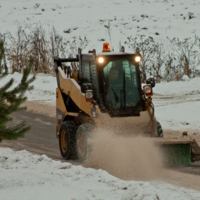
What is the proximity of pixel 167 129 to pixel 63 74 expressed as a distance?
4.57 metres

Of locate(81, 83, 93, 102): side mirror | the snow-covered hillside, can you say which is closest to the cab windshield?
locate(81, 83, 93, 102): side mirror

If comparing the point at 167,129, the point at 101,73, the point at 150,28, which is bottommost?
the point at 167,129

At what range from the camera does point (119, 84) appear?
6.45 metres

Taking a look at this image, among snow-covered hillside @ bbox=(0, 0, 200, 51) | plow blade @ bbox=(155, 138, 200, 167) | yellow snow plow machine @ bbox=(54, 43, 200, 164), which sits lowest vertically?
plow blade @ bbox=(155, 138, 200, 167)

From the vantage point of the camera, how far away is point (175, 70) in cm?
2330

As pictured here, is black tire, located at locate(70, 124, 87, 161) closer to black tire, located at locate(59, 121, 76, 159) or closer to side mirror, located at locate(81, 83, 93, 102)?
black tire, located at locate(59, 121, 76, 159)

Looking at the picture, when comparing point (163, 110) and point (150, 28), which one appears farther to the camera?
point (150, 28)

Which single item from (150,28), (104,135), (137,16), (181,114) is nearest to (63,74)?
(104,135)

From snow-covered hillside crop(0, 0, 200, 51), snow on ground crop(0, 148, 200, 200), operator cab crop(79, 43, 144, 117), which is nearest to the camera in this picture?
snow on ground crop(0, 148, 200, 200)

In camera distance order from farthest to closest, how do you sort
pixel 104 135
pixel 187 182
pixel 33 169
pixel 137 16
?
1. pixel 137 16
2. pixel 104 135
3. pixel 33 169
4. pixel 187 182

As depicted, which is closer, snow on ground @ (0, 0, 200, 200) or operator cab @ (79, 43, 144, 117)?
snow on ground @ (0, 0, 200, 200)

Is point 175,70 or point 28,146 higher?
point 175,70

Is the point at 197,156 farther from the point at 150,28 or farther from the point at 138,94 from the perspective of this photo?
the point at 150,28

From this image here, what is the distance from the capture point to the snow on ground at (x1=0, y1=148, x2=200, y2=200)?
4.05 m
